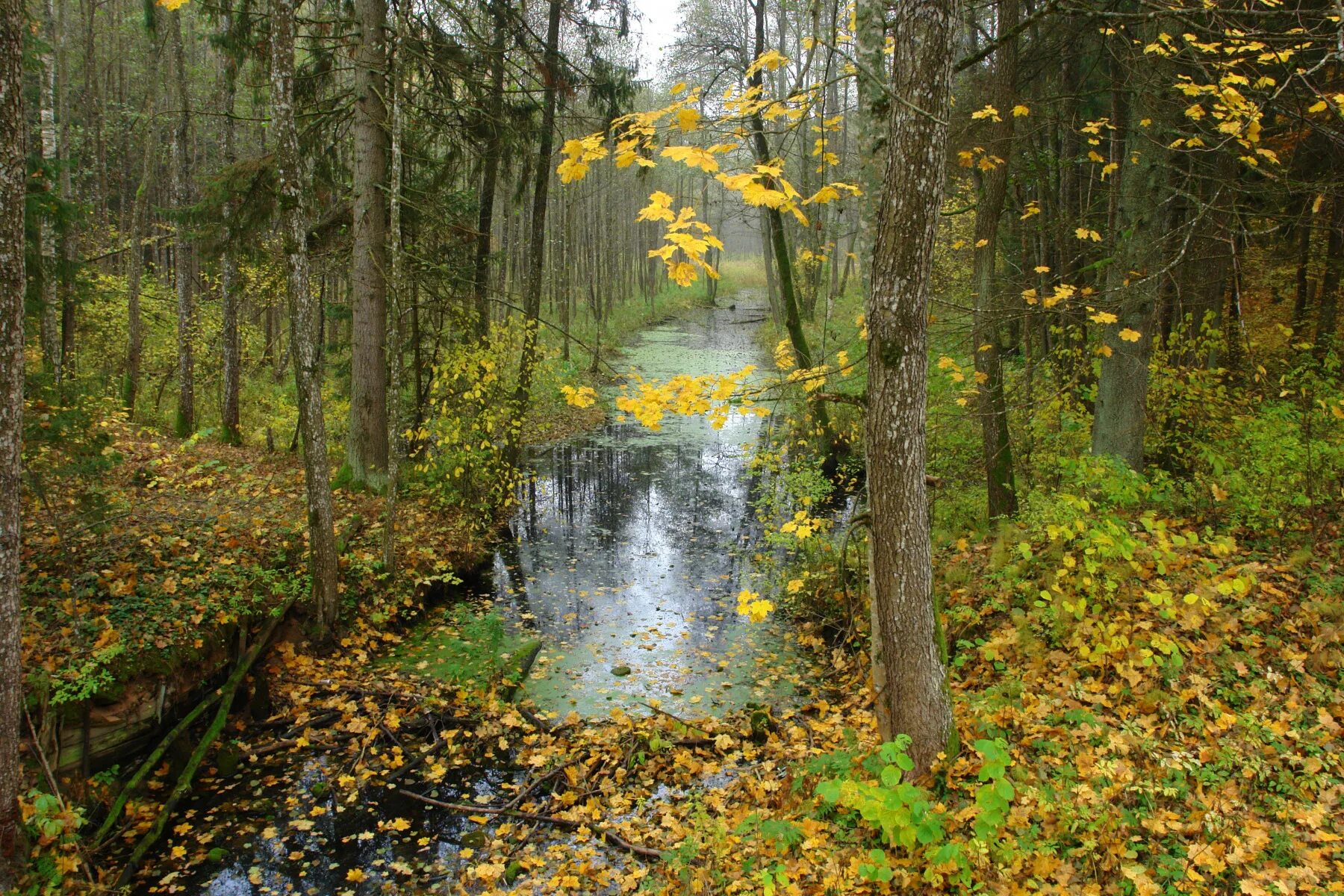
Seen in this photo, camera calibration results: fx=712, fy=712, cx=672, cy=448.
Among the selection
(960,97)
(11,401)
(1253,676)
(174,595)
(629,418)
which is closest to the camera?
(11,401)

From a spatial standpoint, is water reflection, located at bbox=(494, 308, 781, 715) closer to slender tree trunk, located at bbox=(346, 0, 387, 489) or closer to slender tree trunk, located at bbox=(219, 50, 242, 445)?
slender tree trunk, located at bbox=(346, 0, 387, 489)

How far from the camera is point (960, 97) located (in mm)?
11461

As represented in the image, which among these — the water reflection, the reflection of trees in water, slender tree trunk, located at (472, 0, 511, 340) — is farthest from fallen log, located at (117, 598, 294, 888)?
slender tree trunk, located at (472, 0, 511, 340)

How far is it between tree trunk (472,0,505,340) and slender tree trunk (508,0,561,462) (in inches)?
28.7

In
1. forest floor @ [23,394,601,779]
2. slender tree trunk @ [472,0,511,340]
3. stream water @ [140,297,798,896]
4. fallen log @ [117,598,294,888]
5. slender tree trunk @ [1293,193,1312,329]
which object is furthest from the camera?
slender tree trunk @ [472,0,511,340]

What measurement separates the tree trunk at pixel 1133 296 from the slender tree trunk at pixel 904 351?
11.8 ft

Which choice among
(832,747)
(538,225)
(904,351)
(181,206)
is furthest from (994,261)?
(181,206)

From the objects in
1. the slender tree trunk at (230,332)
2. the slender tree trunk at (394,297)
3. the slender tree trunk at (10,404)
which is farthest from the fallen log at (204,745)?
the slender tree trunk at (230,332)

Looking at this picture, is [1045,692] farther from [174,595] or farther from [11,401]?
[174,595]

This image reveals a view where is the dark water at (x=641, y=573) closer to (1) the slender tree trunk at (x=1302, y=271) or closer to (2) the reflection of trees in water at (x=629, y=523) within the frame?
(2) the reflection of trees in water at (x=629, y=523)

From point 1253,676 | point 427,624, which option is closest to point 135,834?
point 427,624

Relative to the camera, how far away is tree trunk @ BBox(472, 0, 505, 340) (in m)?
10.9

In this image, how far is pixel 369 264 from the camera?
10.0m

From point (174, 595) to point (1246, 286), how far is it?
1451 centimetres
